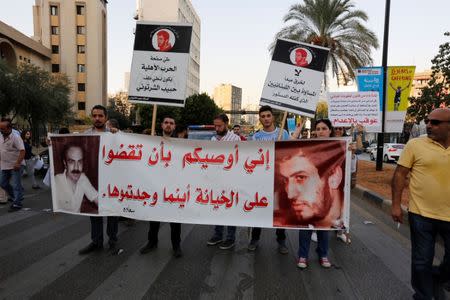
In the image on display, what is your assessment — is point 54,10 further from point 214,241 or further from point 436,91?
point 214,241

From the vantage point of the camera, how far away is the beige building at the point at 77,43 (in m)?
65.5

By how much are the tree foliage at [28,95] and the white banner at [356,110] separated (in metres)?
26.3

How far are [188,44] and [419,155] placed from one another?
316 cm

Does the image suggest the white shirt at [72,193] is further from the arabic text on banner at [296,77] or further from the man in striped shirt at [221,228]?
the arabic text on banner at [296,77]

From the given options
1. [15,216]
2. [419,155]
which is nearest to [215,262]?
[419,155]

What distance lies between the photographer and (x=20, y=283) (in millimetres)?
4098

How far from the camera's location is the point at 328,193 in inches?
182

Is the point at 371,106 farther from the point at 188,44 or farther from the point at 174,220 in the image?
the point at 174,220

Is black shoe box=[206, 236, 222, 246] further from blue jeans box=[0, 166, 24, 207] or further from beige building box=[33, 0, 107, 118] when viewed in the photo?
beige building box=[33, 0, 107, 118]

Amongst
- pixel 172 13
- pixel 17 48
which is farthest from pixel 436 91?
pixel 172 13

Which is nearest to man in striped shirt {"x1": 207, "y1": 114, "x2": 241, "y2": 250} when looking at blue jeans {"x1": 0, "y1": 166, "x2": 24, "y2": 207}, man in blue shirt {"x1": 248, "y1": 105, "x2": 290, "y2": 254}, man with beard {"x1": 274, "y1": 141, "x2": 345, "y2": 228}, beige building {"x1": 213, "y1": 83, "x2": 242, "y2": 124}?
man in blue shirt {"x1": 248, "y1": 105, "x2": 290, "y2": 254}

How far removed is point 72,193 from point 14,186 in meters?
3.75

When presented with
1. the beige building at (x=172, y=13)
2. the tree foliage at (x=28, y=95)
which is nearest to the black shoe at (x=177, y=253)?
the tree foliage at (x=28, y=95)

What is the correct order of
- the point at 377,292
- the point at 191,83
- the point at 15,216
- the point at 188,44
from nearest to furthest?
1. the point at 377,292
2. the point at 188,44
3. the point at 15,216
4. the point at 191,83
